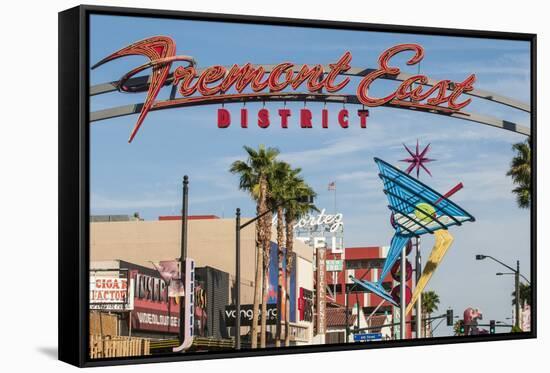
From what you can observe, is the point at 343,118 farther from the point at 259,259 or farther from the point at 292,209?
the point at 259,259

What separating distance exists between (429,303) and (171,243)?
7240 millimetres

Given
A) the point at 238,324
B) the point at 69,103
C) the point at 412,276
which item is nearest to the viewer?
the point at 69,103

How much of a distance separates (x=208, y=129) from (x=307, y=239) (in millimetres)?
4113

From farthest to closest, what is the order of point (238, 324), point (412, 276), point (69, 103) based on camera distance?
point (412, 276)
point (238, 324)
point (69, 103)

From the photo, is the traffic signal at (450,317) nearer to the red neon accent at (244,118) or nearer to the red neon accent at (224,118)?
the red neon accent at (244,118)

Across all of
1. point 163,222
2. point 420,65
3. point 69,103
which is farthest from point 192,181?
point 420,65

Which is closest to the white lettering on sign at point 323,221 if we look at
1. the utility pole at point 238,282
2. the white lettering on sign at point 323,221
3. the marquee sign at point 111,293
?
the white lettering on sign at point 323,221

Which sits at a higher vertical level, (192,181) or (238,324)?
(192,181)

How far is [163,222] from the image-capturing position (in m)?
33.5

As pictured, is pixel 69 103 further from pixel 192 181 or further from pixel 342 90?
pixel 342 90

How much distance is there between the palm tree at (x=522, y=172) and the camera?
3834cm

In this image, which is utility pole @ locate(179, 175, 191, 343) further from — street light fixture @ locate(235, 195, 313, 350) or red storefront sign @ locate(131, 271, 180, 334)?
street light fixture @ locate(235, 195, 313, 350)

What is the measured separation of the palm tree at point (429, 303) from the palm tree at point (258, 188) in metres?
4.18

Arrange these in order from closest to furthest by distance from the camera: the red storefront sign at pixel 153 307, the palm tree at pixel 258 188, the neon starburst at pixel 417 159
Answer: the red storefront sign at pixel 153 307
the palm tree at pixel 258 188
the neon starburst at pixel 417 159
